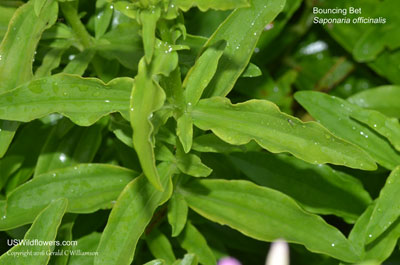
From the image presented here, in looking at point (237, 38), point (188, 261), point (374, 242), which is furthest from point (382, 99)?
point (188, 261)

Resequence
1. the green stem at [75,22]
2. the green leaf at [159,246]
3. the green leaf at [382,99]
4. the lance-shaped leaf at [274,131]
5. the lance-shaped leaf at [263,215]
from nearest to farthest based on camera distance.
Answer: the lance-shaped leaf at [274,131] < the lance-shaped leaf at [263,215] < the green stem at [75,22] < the green leaf at [159,246] < the green leaf at [382,99]

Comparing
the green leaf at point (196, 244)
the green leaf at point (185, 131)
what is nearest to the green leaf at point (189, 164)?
the green leaf at point (185, 131)

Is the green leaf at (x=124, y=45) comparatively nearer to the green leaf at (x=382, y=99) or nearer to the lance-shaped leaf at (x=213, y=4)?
the lance-shaped leaf at (x=213, y=4)

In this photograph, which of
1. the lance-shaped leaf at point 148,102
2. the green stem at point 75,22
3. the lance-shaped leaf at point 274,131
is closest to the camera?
the lance-shaped leaf at point 148,102

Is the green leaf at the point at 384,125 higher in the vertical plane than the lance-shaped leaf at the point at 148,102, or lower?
lower

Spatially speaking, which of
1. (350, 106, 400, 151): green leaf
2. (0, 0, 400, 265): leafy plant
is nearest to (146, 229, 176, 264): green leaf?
(0, 0, 400, 265): leafy plant

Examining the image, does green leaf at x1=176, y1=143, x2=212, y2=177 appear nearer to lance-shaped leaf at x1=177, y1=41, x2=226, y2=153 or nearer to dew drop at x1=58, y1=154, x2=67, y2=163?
lance-shaped leaf at x1=177, y1=41, x2=226, y2=153

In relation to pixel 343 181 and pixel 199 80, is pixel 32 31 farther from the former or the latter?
pixel 343 181
